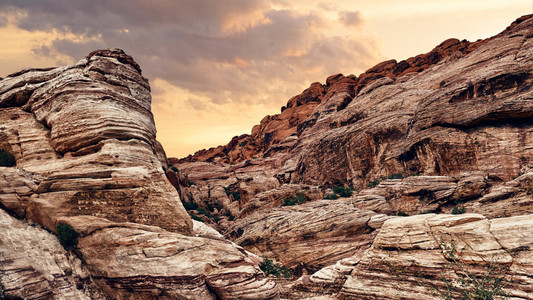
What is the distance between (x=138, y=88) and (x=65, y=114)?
32.9ft

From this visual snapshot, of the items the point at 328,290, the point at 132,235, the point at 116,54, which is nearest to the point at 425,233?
the point at 328,290

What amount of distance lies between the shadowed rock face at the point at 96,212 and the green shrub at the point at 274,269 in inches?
218

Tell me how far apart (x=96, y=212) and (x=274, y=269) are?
16.8m

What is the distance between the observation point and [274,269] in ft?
95.2

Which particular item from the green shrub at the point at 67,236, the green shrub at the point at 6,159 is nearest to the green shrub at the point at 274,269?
the green shrub at the point at 67,236

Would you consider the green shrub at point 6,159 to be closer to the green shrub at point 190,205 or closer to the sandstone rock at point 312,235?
the sandstone rock at point 312,235

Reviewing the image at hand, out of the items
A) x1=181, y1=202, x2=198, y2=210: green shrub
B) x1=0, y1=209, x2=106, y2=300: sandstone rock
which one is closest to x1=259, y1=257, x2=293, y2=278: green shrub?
x1=0, y1=209, x2=106, y2=300: sandstone rock

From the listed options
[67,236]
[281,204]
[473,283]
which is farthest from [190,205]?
[473,283]

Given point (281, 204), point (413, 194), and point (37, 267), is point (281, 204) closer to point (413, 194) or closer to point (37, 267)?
point (413, 194)

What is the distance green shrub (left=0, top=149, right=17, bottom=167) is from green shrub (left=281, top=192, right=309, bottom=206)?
30.4 metres

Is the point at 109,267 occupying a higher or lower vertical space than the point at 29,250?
lower

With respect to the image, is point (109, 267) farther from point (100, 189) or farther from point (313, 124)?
point (313, 124)

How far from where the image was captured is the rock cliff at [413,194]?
692 inches

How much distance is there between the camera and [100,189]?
21.8m
